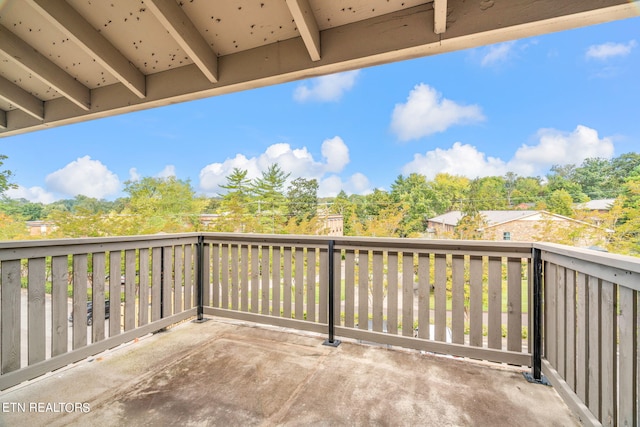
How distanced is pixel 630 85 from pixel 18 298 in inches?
1433

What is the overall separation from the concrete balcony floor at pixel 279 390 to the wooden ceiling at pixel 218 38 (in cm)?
219

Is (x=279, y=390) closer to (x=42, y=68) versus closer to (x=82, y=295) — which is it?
(x=82, y=295)

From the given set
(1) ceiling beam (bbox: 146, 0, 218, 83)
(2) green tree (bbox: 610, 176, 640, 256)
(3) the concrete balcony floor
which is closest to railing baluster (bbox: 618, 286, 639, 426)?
(3) the concrete balcony floor

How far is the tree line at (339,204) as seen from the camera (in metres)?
8.74

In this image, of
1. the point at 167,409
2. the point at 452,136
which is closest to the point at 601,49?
the point at 452,136

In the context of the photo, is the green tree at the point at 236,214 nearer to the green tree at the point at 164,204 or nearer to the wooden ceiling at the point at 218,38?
the green tree at the point at 164,204

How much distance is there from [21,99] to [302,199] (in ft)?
47.8

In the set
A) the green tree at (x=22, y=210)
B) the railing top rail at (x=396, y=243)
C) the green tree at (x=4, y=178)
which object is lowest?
the railing top rail at (x=396, y=243)

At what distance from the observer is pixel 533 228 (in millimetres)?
8773

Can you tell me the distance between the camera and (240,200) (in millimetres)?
14844

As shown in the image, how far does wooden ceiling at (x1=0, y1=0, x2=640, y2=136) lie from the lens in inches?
63.9

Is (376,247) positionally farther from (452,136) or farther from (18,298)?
(452,136)

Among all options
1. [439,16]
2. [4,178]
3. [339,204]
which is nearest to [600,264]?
[439,16]

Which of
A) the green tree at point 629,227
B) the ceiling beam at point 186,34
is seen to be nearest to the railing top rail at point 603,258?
the ceiling beam at point 186,34
